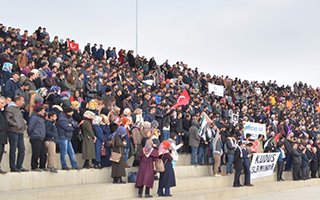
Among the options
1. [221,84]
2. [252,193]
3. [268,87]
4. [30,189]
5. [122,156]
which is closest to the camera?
[30,189]

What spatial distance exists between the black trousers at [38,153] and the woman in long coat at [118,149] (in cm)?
203

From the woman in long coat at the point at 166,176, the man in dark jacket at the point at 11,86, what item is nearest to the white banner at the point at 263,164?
the woman in long coat at the point at 166,176

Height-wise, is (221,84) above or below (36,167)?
above

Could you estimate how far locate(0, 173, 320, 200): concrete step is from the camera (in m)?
12.6

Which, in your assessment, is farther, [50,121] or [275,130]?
[275,130]

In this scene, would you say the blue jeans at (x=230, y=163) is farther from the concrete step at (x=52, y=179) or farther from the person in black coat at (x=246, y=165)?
the concrete step at (x=52, y=179)

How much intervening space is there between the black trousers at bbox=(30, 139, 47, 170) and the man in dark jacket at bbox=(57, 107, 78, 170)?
0.61m

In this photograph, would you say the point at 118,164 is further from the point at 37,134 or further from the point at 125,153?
the point at 37,134

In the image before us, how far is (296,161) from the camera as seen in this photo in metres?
24.3

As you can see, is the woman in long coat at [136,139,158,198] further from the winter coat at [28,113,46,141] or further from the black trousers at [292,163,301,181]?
the black trousers at [292,163,301,181]

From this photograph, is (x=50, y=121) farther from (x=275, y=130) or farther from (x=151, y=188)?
(x=275, y=130)

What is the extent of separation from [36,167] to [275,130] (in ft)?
49.5

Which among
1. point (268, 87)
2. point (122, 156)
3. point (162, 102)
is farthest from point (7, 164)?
point (268, 87)

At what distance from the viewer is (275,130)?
26.6m
